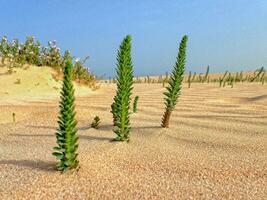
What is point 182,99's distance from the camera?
22.3 ft

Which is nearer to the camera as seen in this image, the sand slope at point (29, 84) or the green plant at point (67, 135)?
the green plant at point (67, 135)

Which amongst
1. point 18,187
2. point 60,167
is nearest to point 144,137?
point 60,167

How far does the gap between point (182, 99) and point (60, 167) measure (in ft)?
14.3

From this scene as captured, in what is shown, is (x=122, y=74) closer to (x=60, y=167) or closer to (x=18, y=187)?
(x=60, y=167)

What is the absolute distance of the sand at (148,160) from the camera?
2434 mm

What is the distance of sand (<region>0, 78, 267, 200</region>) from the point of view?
7.98 ft

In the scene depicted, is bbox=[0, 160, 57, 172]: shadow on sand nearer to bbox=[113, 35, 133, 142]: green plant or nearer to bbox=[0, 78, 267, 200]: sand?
Answer: bbox=[0, 78, 267, 200]: sand

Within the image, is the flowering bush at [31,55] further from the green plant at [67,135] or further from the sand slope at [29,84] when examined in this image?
the green plant at [67,135]

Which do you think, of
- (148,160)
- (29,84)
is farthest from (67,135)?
(29,84)

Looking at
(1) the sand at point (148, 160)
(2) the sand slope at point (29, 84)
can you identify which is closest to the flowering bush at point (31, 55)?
(2) the sand slope at point (29, 84)

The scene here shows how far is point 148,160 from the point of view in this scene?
3.00 metres

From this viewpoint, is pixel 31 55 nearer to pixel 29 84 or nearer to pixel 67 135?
pixel 29 84

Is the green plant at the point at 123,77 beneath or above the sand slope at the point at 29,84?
above

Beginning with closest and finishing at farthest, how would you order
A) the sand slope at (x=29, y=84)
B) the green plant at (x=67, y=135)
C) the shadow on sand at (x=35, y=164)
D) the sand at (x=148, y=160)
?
the sand at (x=148, y=160), the green plant at (x=67, y=135), the shadow on sand at (x=35, y=164), the sand slope at (x=29, y=84)
